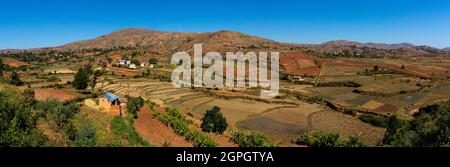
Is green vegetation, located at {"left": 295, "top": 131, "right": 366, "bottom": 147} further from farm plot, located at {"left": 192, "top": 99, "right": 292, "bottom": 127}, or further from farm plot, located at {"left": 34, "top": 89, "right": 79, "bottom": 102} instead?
farm plot, located at {"left": 34, "top": 89, "right": 79, "bottom": 102}

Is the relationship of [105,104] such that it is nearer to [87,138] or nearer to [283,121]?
[87,138]

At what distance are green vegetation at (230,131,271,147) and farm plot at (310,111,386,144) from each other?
567 inches

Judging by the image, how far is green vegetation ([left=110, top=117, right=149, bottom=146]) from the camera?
2716 cm

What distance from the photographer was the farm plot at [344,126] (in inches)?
1646

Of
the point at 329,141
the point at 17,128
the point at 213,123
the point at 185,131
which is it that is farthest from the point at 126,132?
the point at 329,141

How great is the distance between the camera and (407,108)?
5838cm

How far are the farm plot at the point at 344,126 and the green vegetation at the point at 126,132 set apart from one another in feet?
77.8

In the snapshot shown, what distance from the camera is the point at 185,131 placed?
34250 mm

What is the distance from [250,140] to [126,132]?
1037cm

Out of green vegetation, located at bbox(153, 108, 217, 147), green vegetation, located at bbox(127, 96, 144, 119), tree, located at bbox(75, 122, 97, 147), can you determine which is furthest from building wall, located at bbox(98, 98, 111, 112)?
tree, located at bbox(75, 122, 97, 147)
